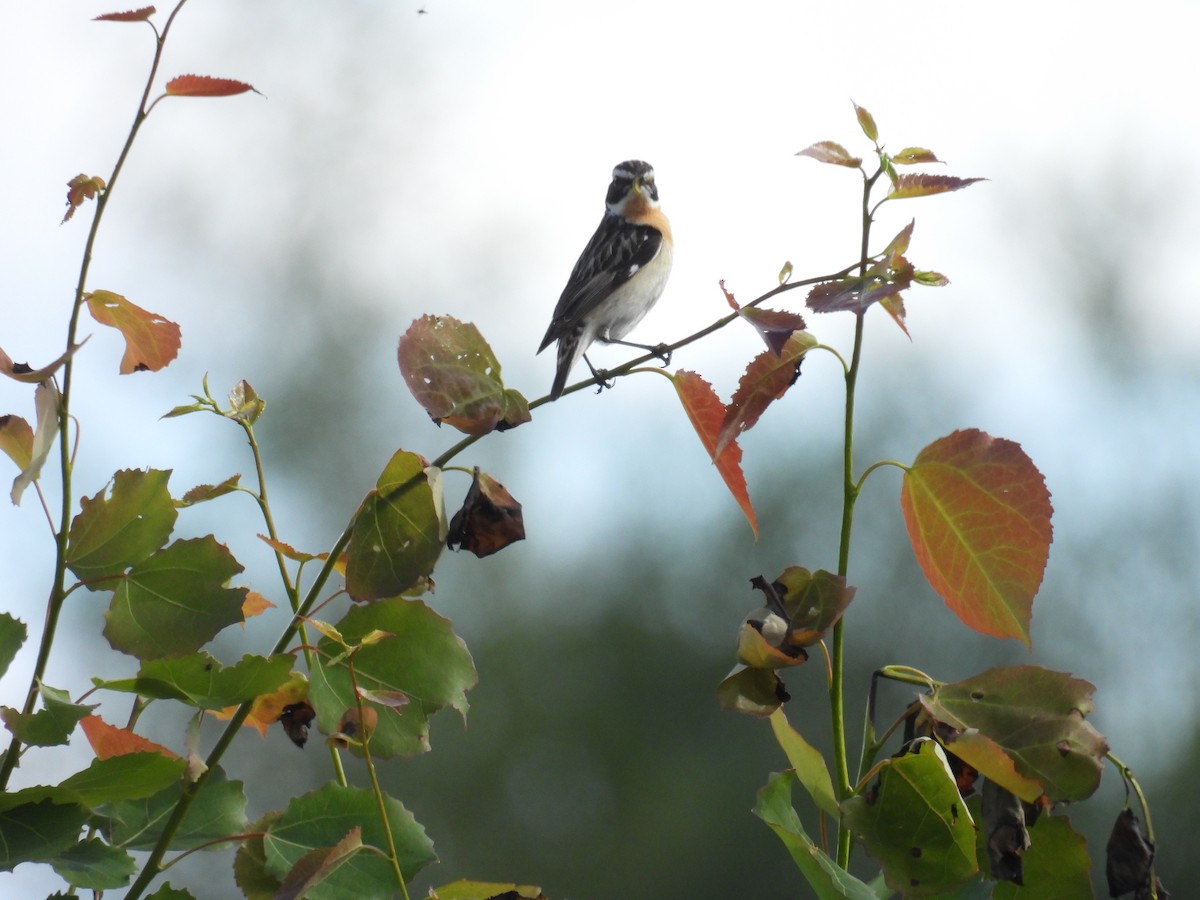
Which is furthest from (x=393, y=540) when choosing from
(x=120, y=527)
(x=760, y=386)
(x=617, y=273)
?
(x=617, y=273)

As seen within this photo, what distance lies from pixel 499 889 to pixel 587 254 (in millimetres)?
2907

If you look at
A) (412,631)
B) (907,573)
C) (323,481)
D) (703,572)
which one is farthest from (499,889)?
(323,481)

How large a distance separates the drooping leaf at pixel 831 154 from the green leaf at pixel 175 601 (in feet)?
1.73

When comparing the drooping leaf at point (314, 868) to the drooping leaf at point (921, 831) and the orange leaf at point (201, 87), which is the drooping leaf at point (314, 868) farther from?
the orange leaf at point (201, 87)

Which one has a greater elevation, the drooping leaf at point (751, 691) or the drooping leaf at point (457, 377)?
the drooping leaf at point (457, 377)

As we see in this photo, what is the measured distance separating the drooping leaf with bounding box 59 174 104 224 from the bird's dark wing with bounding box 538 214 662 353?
6.52 ft

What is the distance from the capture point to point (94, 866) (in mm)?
750

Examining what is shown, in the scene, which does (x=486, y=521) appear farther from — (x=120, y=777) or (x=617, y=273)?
(x=617, y=273)

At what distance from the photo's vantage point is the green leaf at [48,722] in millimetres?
745

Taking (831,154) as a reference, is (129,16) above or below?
above

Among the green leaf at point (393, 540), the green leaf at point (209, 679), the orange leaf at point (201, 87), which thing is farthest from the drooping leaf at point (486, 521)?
the orange leaf at point (201, 87)

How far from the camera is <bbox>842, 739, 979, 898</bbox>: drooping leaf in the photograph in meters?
0.77

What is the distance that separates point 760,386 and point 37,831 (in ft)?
1.89

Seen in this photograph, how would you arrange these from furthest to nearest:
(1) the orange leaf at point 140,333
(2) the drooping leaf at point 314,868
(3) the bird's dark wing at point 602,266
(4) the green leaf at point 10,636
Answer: (3) the bird's dark wing at point 602,266
(1) the orange leaf at point 140,333
(4) the green leaf at point 10,636
(2) the drooping leaf at point 314,868
